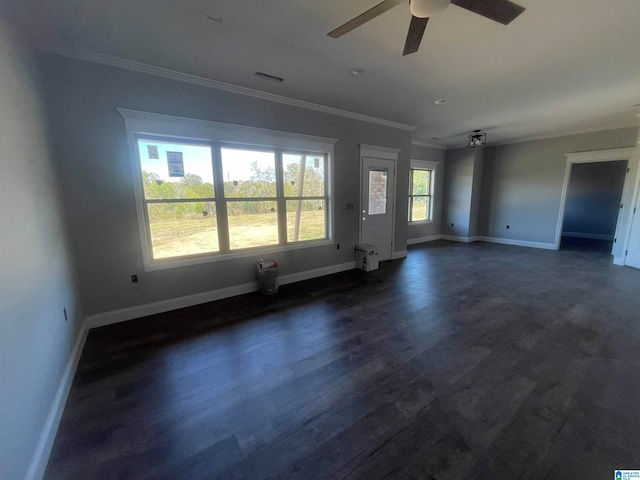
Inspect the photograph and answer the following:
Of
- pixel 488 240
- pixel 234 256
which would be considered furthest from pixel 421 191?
pixel 234 256

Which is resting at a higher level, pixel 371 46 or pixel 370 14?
pixel 371 46

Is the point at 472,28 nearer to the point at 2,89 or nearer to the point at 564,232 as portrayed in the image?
the point at 2,89

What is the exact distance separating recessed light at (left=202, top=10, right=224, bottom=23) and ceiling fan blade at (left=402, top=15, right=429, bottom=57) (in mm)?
1500

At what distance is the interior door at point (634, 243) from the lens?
15.7ft

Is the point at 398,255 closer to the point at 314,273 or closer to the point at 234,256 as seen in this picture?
the point at 314,273

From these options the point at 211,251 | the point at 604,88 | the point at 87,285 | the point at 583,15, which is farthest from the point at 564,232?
the point at 87,285

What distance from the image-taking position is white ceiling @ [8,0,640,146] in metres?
1.98

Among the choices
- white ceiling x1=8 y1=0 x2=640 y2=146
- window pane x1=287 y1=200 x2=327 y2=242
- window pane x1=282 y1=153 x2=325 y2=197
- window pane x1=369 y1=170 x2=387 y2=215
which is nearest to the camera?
white ceiling x1=8 y1=0 x2=640 y2=146

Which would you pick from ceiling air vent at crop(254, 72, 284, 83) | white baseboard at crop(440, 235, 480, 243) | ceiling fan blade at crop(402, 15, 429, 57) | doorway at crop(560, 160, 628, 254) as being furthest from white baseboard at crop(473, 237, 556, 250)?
ceiling air vent at crop(254, 72, 284, 83)

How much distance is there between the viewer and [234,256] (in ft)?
12.2

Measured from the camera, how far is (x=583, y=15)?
6.62 feet

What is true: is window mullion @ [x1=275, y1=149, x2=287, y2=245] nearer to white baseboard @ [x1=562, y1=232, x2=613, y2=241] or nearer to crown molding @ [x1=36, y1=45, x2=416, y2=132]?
crown molding @ [x1=36, y1=45, x2=416, y2=132]

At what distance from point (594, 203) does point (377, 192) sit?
25.4ft

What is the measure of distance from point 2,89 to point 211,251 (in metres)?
2.33
